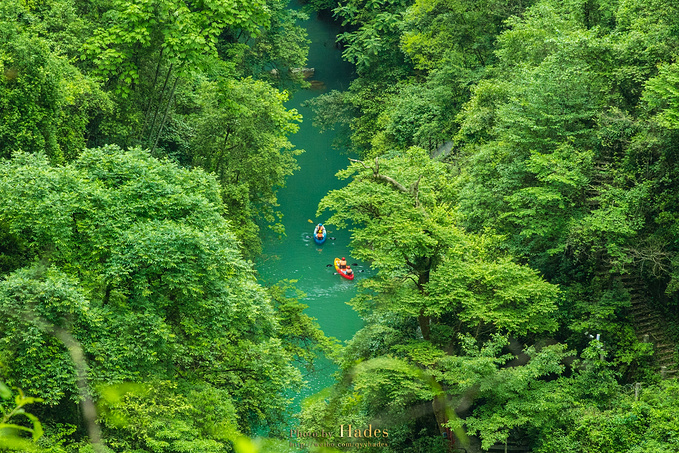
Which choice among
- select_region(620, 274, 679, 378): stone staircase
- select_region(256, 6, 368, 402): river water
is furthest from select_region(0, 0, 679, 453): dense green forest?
select_region(256, 6, 368, 402): river water

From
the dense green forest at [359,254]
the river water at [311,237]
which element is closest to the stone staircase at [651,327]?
the dense green forest at [359,254]

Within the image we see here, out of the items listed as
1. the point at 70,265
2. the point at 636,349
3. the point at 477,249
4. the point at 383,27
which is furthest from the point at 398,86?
the point at 70,265

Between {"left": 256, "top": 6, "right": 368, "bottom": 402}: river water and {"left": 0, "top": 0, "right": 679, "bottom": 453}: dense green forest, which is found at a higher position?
{"left": 256, "top": 6, "right": 368, "bottom": 402}: river water

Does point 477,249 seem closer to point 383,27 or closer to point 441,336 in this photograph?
point 441,336

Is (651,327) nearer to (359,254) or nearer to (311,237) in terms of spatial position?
(359,254)

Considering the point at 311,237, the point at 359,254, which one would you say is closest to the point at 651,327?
the point at 359,254

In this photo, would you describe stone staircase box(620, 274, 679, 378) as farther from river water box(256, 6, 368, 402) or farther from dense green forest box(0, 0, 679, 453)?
river water box(256, 6, 368, 402)
